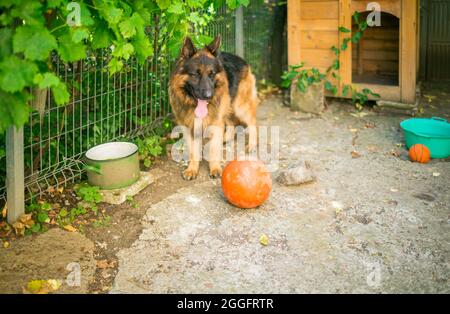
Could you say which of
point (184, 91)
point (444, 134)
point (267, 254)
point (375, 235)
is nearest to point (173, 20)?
point (184, 91)

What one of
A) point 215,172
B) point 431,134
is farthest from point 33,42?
point 431,134

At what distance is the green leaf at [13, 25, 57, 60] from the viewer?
8.29ft

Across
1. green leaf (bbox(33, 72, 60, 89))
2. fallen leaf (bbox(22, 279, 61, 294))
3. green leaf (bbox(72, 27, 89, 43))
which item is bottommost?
fallen leaf (bbox(22, 279, 61, 294))

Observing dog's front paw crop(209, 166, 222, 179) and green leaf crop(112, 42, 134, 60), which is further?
dog's front paw crop(209, 166, 222, 179)

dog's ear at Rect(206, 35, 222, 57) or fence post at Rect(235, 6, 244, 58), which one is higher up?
fence post at Rect(235, 6, 244, 58)

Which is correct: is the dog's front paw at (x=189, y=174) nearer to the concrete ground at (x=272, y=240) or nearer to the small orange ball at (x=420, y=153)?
the concrete ground at (x=272, y=240)

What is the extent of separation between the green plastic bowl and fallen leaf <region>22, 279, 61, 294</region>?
3.89 meters

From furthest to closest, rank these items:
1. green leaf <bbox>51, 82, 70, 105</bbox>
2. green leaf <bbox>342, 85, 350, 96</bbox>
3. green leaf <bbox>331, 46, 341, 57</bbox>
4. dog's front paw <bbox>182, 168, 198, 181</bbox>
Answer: green leaf <bbox>342, 85, 350, 96</bbox> → green leaf <bbox>331, 46, 341, 57</bbox> → dog's front paw <bbox>182, 168, 198, 181</bbox> → green leaf <bbox>51, 82, 70, 105</bbox>

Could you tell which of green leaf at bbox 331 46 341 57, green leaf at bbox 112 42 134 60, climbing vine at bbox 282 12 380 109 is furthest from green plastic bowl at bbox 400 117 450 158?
green leaf at bbox 112 42 134 60

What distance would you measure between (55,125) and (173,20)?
145cm

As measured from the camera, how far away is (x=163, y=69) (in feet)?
18.4

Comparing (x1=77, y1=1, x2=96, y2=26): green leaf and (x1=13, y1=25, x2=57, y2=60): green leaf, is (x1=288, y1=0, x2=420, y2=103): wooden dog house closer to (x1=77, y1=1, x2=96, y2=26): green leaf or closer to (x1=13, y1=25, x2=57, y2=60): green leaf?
(x1=77, y1=1, x2=96, y2=26): green leaf

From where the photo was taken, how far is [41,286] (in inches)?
113

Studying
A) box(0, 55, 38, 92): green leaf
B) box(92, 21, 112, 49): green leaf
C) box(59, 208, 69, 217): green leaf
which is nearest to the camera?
box(0, 55, 38, 92): green leaf
